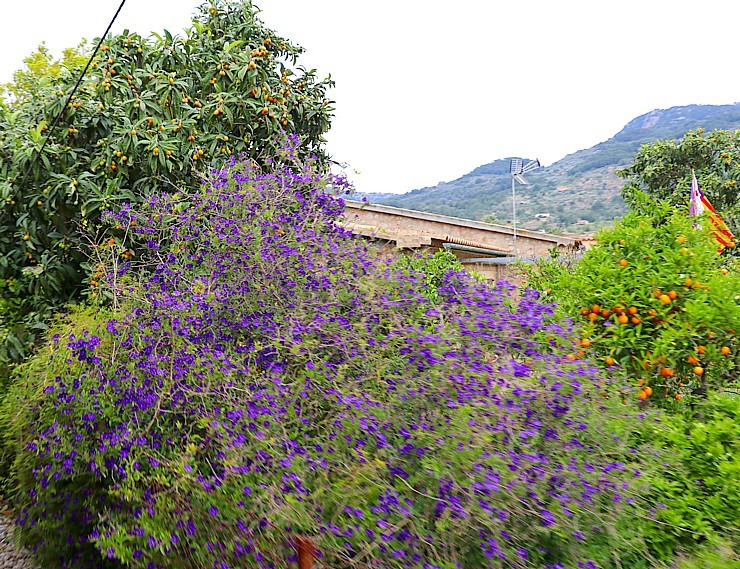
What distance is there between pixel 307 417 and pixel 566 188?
3251 cm

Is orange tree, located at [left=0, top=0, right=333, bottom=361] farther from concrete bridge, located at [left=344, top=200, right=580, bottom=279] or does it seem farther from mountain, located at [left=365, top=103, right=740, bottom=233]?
mountain, located at [left=365, top=103, right=740, bottom=233]

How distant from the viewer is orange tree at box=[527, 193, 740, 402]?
3.15 meters

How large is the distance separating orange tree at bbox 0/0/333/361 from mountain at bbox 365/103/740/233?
19.9 metres

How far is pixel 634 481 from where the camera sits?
224 cm

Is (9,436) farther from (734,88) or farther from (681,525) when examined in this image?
(734,88)

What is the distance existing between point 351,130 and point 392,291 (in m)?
4.83

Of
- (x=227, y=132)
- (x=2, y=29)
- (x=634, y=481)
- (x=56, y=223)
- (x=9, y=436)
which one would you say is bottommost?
(x=9, y=436)

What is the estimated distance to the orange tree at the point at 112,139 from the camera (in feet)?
17.7

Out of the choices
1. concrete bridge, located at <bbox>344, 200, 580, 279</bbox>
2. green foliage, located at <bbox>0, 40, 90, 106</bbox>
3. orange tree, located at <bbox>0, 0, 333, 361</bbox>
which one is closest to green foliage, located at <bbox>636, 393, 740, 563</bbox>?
orange tree, located at <bbox>0, 0, 333, 361</bbox>

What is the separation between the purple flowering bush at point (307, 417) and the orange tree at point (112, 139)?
48.1 inches

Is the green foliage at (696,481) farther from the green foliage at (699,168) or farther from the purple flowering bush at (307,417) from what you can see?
the green foliage at (699,168)

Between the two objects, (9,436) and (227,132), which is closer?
(9,436)

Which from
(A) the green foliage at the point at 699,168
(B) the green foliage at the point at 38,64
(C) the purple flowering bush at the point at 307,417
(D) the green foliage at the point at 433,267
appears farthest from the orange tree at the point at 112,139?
(B) the green foliage at the point at 38,64

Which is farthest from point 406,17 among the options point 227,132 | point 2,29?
point 2,29
